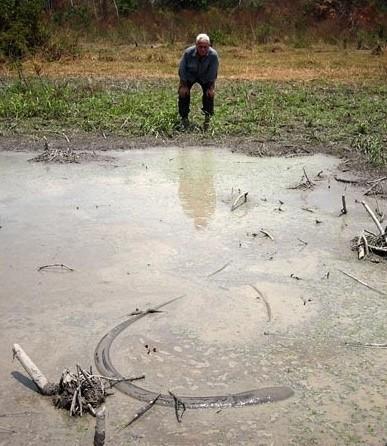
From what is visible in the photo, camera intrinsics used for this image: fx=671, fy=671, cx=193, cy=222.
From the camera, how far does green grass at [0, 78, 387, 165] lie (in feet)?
27.7

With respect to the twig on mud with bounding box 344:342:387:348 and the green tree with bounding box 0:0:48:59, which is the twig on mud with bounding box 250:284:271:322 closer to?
the twig on mud with bounding box 344:342:387:348

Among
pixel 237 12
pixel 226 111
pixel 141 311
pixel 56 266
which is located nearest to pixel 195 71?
pixel 226 111

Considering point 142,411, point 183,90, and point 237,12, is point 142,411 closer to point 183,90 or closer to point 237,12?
point 183,90

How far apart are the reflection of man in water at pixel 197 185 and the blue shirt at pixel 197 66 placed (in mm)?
1600

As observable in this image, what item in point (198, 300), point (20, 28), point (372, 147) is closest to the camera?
point (198, 300)

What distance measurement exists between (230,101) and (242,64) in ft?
18.4

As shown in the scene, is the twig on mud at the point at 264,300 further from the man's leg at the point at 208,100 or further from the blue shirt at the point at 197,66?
the blue shirt at the point at 197,66

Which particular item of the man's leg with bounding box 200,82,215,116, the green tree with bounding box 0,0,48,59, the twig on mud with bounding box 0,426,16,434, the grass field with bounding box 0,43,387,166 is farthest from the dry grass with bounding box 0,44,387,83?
the twig on mud with bounding box 0,426,16,434

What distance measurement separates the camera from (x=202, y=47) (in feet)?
27.9

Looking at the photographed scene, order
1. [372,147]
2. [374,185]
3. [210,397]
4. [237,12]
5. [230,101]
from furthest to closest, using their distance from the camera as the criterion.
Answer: [237,12] → [230,101] → [372,147] → [374,185] → [210,397]

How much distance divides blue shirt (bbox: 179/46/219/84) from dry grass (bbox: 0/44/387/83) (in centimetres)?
457

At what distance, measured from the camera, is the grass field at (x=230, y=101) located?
8.52m

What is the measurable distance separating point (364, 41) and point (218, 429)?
18.2 meters

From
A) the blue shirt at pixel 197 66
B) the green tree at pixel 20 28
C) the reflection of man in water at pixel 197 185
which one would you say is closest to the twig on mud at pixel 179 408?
the reflection of man in water at pixel 197 185
